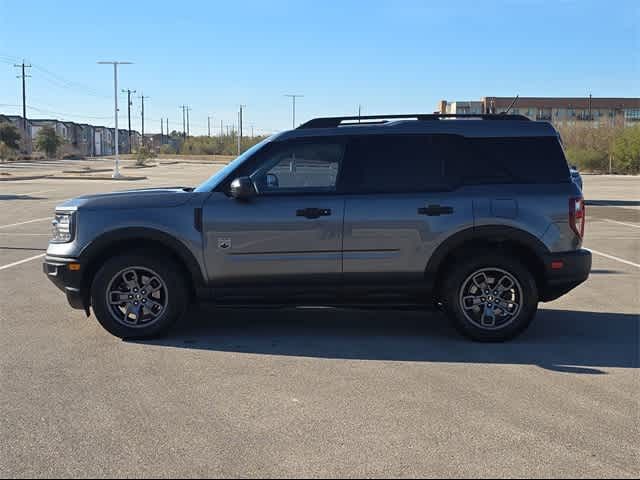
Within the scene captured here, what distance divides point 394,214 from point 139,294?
96.5 inches

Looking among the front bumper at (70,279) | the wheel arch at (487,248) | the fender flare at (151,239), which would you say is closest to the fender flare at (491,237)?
the wheel arch at (487,248)

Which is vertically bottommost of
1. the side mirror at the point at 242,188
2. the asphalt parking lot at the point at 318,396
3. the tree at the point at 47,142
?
the asphalt parking lot at the point at 318,396

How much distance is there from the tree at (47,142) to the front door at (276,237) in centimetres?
9677

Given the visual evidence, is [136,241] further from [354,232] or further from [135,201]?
[354,232]

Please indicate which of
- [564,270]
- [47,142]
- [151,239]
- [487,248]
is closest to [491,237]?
[487,248]

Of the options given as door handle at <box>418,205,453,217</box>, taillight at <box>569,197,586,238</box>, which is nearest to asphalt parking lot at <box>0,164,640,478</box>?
taillight at <box>569,197,586,238</box>

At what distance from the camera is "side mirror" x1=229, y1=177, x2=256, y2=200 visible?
6.14 metres

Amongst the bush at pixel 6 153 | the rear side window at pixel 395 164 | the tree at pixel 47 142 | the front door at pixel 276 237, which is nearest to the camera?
the front door at pixel 276 237

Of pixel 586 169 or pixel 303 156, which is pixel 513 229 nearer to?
pixel 303 156

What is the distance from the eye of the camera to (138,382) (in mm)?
5227

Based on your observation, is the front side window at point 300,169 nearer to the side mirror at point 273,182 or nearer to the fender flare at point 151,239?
the side mirror at point 273,182

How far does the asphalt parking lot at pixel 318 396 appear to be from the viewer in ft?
12.8

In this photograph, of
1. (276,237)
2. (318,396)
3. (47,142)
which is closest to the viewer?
(318,396)

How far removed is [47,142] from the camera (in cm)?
9525
